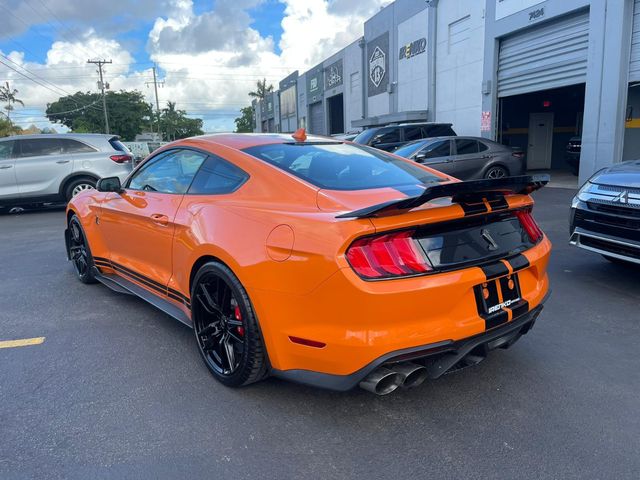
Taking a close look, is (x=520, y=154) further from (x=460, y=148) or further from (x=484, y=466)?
(x=484, y=466)

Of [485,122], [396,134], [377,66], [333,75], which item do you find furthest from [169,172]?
[333,75]

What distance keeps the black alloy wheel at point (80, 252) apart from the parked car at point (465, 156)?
743cm

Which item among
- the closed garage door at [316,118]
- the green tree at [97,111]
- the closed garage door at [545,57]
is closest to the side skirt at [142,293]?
the closed garage door at [545,57]

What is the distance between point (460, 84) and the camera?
17875 mm

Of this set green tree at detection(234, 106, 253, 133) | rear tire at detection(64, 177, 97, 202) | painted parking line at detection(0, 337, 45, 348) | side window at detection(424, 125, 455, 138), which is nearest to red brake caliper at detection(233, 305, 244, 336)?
painted parking line at detection(0, 337, 45, 348)

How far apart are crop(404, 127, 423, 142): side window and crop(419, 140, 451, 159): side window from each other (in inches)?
116

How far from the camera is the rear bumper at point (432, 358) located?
7.75 ft

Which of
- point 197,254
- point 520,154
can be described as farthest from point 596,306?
point 520,154

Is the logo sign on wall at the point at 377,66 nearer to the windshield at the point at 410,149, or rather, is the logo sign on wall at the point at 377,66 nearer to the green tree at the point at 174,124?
the windshield at the point at 410,149

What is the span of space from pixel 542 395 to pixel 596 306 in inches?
73.7

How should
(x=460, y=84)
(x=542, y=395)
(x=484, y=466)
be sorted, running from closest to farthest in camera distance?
(x=484, y=466)
(x=542, y=395)
(x=460, y=84)

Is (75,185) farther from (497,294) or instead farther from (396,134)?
(497,294)

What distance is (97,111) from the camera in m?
76.1

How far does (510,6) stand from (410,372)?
15.3 metres
